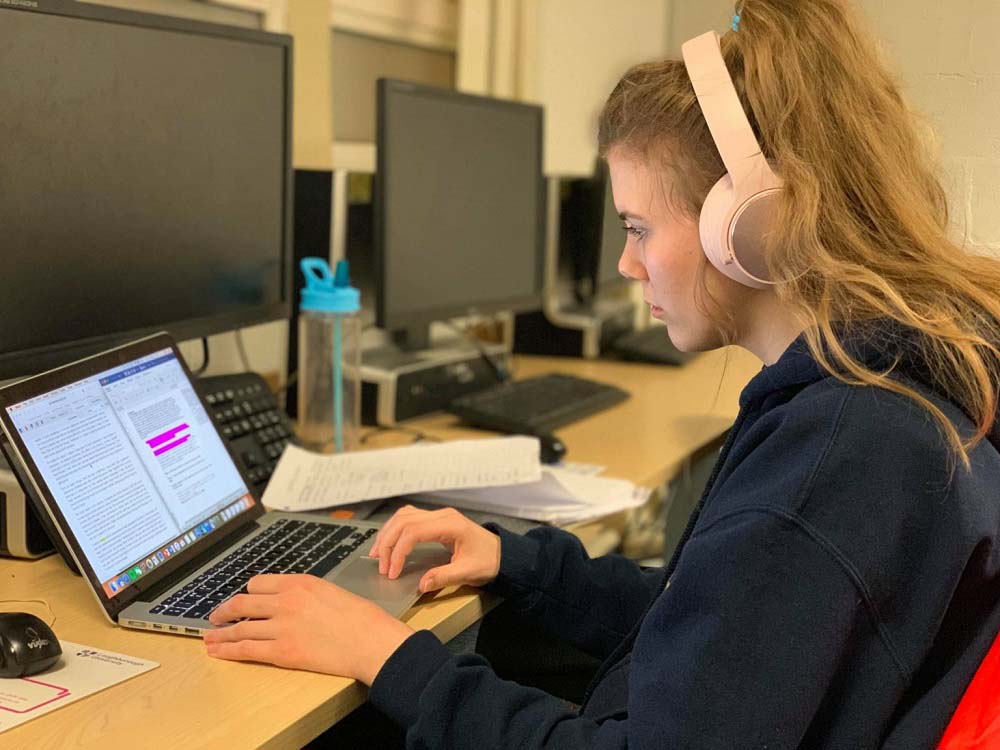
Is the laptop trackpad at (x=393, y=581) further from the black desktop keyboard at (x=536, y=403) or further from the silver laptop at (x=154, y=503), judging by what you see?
the black desktop keyboard at (x=536, y=403)

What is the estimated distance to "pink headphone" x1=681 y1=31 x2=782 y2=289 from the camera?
828 mm

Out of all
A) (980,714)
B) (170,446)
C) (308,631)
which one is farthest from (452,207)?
(980,714)

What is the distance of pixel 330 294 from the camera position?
157 cm

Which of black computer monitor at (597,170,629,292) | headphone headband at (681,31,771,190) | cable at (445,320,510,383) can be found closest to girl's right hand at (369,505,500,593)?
headphone headband at (681,31,771,190)

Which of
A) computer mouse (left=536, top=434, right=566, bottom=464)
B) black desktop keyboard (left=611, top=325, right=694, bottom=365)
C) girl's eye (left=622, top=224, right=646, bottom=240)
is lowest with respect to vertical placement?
computer mouse (left=536, top=434, right=566, bottom=464)

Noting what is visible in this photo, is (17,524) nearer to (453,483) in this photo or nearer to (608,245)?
(453,483)

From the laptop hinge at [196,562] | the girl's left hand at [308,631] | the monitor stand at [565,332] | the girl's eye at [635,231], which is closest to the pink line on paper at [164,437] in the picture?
the laptop hinge at [196,562]

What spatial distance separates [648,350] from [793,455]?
1662 mm

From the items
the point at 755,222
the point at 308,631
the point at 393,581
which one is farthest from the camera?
the point at 393,581

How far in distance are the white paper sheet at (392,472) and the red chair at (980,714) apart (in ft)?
2.20

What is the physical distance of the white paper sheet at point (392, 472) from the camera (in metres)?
1.31

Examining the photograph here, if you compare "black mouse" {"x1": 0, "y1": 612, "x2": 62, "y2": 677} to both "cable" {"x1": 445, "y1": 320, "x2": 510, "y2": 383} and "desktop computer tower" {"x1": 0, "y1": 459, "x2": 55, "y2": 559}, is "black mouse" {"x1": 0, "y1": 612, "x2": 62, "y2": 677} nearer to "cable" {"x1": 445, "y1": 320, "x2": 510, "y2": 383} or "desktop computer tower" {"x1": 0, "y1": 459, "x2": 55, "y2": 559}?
"desktop computer tower" {"x1": 0, "y1": 459, "x2": 55, "y2": 559}

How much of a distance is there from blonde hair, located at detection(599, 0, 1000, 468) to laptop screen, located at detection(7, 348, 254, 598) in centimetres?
55

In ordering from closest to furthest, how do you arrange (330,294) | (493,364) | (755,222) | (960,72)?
(755,222)
(960,72)
(330,294)
(493,364)
